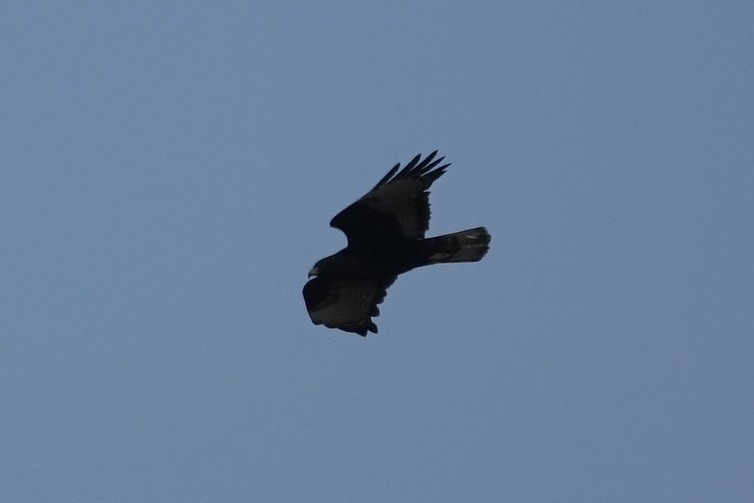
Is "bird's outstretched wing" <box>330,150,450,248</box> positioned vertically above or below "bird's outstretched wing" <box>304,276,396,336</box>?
above

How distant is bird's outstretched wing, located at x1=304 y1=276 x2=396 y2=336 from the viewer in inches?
756

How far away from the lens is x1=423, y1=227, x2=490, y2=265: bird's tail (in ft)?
62.3

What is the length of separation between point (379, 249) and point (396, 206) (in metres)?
0.44

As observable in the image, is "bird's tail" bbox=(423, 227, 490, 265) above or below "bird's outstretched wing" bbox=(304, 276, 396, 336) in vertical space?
above

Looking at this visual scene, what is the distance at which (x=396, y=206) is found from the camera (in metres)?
18.9

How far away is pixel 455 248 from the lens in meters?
19.0

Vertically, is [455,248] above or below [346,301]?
above

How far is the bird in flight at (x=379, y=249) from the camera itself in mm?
18875

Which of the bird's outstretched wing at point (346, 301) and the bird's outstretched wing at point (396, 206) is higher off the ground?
the bird's outstretched wing at point (396, 206)

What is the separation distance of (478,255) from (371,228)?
3.30 ft

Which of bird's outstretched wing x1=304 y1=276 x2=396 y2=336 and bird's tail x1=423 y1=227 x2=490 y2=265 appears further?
bird's outstretched wing x1=304 y1=276 x2=396 y2=336

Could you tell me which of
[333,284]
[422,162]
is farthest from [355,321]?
[422,162]

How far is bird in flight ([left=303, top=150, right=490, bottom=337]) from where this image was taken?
61.9 ft

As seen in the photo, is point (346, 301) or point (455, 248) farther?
point (346, 301)
